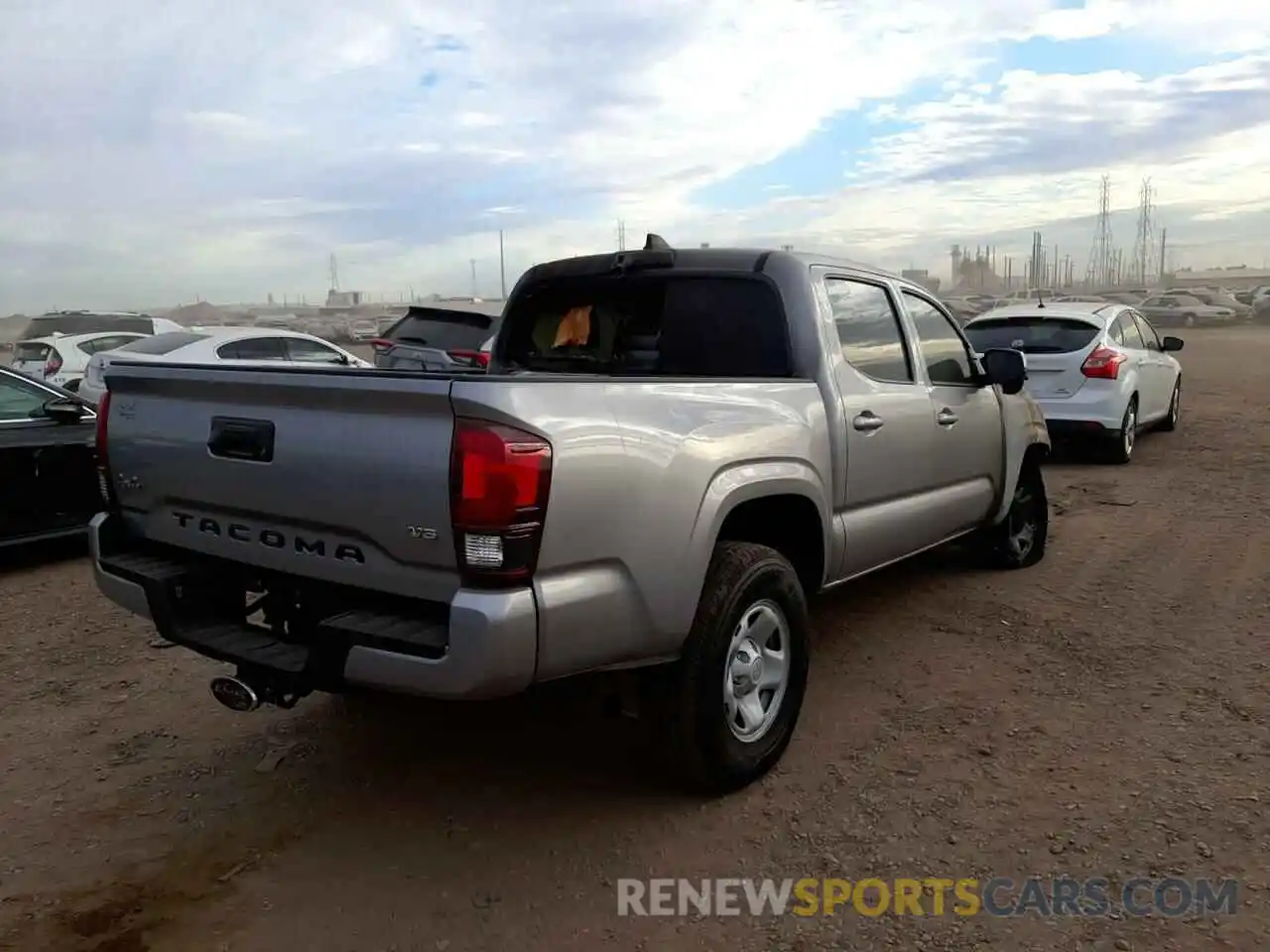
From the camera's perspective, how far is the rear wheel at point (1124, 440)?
10.1m

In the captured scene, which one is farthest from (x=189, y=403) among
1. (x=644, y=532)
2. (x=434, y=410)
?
(x=644, y=532)

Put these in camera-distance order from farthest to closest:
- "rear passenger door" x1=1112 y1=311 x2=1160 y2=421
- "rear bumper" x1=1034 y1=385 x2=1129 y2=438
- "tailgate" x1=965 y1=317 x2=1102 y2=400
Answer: "rear passenger door" x1=1112 y1=311 x2=1160 y2=421, "tailgate" x1=965 y1=317 x2=1102 y2=400, "rear bumper" x1=1034 y1=385 x2=1129 y2=438

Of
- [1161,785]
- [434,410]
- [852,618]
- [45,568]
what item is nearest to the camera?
[434,410]

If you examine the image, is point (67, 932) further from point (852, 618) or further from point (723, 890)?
point (852, 618)

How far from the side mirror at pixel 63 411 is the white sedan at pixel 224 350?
135 inches

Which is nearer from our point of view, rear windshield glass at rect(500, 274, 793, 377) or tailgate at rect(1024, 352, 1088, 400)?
rear windshield glass at rect(500, 274, 793, 377)

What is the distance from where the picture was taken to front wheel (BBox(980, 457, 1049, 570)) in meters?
6.16

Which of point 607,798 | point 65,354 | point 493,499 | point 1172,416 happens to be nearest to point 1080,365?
point 1172,416

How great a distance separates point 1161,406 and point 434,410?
37.2ft

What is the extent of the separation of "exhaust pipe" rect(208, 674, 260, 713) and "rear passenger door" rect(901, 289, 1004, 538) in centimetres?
321

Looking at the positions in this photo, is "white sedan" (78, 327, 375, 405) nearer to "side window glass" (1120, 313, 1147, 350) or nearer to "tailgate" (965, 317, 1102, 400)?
"tailgate" (965, 317, 1102, 400)

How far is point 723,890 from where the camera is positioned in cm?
297

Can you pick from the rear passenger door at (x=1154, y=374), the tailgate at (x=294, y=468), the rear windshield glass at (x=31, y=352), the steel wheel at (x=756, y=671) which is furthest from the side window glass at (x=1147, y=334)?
the rear windshield glass at (x=31, y=352)

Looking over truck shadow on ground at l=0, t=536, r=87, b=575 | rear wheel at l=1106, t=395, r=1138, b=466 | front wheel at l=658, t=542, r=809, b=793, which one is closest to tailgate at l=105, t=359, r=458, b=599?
front wheel at l=658, t=542, r=809, b=793
